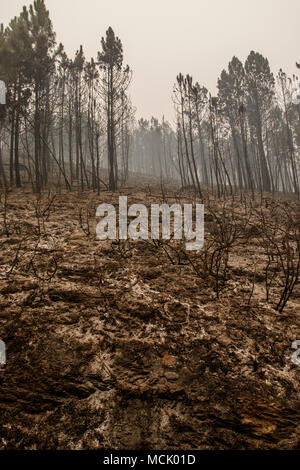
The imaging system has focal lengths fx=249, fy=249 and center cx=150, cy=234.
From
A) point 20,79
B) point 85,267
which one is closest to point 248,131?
point 20,79

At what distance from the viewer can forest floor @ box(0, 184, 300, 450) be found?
5.29 feet

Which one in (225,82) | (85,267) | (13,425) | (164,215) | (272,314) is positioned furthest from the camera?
(225,82)

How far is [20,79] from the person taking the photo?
9.32 m

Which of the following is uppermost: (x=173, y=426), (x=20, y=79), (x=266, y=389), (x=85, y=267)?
(x=20, y=79)

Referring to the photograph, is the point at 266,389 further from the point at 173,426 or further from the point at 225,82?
the point at 225,82

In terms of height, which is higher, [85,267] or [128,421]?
[85,267]

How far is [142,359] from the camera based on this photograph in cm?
208

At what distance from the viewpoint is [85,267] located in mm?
3398

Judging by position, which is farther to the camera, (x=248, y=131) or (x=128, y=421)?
(x=248, y=131)

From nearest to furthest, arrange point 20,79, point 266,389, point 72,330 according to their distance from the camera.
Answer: point 266,389, point 72,330, point 20,79

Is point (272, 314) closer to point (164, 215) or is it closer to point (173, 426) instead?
point (173, 426)

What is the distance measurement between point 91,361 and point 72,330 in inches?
15.6

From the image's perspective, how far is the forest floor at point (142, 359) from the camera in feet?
5.29

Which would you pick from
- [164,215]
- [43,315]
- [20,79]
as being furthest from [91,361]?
[20,79]
